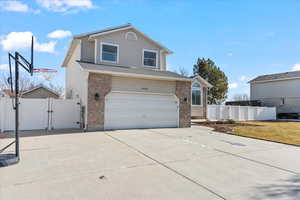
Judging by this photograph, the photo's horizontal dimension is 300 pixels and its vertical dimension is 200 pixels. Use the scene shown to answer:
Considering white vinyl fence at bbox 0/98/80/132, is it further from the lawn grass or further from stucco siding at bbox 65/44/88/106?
the lawn grass

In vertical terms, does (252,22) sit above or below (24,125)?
above

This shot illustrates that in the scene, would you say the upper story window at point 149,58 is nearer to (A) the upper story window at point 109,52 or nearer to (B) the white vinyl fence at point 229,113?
(A) the upper story window at point 109,52

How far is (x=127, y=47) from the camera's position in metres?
14.5

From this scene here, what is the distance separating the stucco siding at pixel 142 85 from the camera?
11.7 meters

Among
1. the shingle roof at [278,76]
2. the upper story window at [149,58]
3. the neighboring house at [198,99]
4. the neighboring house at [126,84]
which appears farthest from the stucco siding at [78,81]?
the shingle roof at [278,76]

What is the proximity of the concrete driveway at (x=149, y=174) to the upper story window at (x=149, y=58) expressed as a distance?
9.90m

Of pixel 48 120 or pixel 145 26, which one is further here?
pixel 145 26

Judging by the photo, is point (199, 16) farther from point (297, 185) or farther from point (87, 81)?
point (297, 185)

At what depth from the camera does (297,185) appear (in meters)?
3.81

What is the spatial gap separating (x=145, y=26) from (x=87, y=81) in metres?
7.69

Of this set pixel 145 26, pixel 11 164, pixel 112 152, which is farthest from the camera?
pixel 145 26

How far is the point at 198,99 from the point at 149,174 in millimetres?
17475

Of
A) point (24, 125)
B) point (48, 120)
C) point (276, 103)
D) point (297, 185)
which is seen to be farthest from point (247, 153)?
A: point (276, 103)

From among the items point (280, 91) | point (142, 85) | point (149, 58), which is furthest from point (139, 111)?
point (280, 91)
